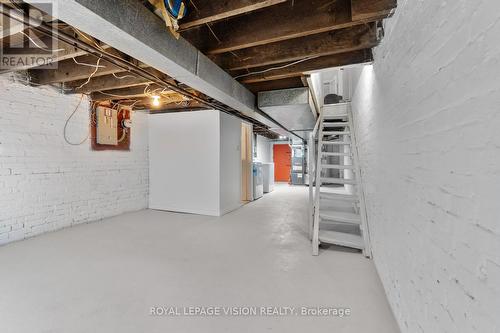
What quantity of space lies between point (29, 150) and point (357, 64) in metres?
4.59

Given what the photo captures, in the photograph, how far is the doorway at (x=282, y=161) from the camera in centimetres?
1223

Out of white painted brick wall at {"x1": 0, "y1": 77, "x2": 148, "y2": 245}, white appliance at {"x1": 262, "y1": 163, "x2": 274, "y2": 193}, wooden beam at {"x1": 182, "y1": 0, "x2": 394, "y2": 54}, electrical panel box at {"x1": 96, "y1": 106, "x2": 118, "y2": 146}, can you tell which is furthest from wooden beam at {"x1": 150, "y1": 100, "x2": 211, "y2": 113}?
white appliance at {"x1": 262, "y1": 163, "x2": 274, "y2": 193}

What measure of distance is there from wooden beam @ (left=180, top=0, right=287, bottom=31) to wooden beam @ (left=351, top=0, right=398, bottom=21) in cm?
69

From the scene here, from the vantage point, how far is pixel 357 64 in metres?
2.64

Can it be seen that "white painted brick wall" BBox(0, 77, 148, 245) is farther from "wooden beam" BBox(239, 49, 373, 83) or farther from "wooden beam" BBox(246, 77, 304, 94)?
"wooden beam" BBox(239, 49, 373, 83)

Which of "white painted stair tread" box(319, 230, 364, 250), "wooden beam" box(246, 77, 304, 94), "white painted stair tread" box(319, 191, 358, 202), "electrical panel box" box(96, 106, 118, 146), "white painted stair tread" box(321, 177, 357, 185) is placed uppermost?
"wooden beam" box(246, 77, 304, 94)

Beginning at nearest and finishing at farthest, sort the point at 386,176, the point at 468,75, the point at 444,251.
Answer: the point at 468,75 → the point at 444,251 → the point at 386,176

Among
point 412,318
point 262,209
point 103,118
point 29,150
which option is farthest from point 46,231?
point 412,318

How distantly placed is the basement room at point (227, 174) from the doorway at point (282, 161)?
7.67m

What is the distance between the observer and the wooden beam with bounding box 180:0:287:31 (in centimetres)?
164

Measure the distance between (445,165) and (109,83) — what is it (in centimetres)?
391

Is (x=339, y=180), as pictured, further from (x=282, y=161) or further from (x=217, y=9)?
(x=282, y=161)

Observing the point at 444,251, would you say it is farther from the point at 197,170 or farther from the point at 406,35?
the point at 197,170

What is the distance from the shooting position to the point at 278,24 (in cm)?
206
